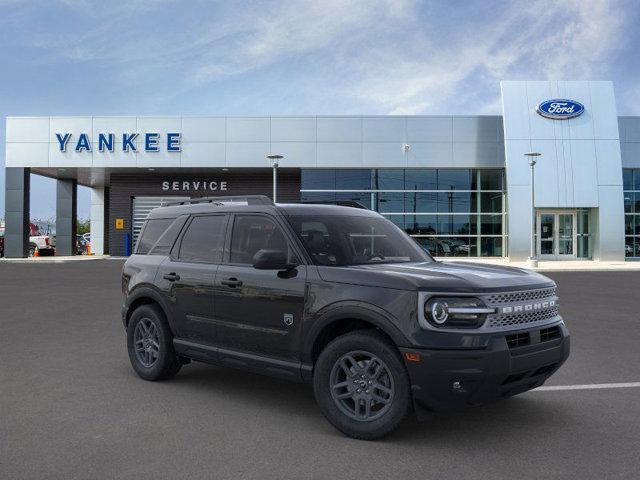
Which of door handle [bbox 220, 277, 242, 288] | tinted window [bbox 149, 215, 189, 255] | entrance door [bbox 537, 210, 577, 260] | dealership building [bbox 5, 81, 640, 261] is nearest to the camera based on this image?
door handle [bbox 220, 277, 242, 288]

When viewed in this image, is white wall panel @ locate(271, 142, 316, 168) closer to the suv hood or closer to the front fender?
the suv hood

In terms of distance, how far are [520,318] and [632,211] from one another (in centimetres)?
3435

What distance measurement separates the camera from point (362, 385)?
447cm

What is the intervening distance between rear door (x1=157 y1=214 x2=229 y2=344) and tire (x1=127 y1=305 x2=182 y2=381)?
21cm

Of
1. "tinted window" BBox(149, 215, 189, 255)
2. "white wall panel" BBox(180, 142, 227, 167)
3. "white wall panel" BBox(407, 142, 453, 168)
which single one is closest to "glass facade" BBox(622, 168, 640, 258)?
"white wall panel" BBox(407, 142, 453, 168)

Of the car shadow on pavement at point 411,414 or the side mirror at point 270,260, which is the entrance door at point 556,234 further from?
the side mirror at point 270,260

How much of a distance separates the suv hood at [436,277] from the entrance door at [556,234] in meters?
29.3

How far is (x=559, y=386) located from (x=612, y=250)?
28.8m

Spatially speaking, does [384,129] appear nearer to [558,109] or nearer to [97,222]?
[558,109]

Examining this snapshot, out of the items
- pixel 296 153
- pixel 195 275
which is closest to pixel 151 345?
pixel 195 275

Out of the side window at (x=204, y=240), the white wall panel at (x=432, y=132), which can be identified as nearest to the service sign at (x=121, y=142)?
the white wall panel at (x=432, y=132)

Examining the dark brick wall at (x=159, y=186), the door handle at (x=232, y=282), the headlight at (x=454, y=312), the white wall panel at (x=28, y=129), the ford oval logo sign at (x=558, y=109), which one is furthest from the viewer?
the dark brick wall at (x=159, y=186)

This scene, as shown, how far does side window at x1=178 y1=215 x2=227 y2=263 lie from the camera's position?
5.83m

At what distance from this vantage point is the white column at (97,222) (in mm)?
41344
